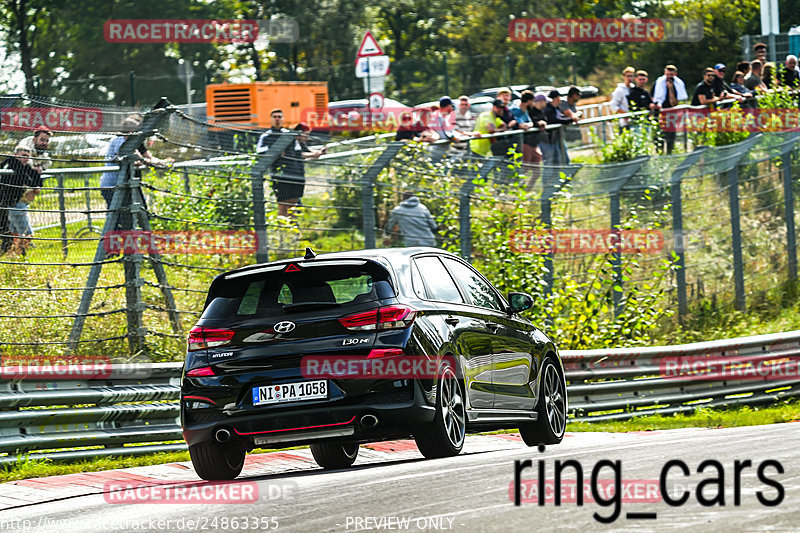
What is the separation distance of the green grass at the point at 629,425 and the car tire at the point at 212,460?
137 cm

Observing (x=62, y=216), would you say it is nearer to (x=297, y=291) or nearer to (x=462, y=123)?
(x=297, y=291)

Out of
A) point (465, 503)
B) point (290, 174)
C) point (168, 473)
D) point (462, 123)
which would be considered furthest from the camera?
point (462, 123)

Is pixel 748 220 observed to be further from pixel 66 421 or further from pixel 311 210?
pixel 66 421

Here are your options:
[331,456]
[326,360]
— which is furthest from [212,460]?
[331,456]

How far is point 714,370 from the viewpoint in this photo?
55.4 feet

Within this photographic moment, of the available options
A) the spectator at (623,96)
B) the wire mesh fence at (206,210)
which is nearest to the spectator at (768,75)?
the spectator at (623,96)

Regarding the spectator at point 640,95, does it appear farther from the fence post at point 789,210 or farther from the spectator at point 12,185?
the spectator at point 12,185

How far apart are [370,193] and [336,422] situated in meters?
7.17

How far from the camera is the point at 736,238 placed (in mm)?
21391

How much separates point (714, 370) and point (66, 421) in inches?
330

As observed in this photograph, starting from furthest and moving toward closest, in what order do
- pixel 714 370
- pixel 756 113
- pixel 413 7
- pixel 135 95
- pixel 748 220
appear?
pixel 413 7, pixel 135 95, pixel 756 113, pixel 748 220, pixel 714 370

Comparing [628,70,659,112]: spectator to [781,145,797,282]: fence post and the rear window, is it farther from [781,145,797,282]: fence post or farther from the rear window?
the rear window

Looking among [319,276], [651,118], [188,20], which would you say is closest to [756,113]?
[651,118]

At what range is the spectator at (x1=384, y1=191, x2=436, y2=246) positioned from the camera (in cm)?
1716
